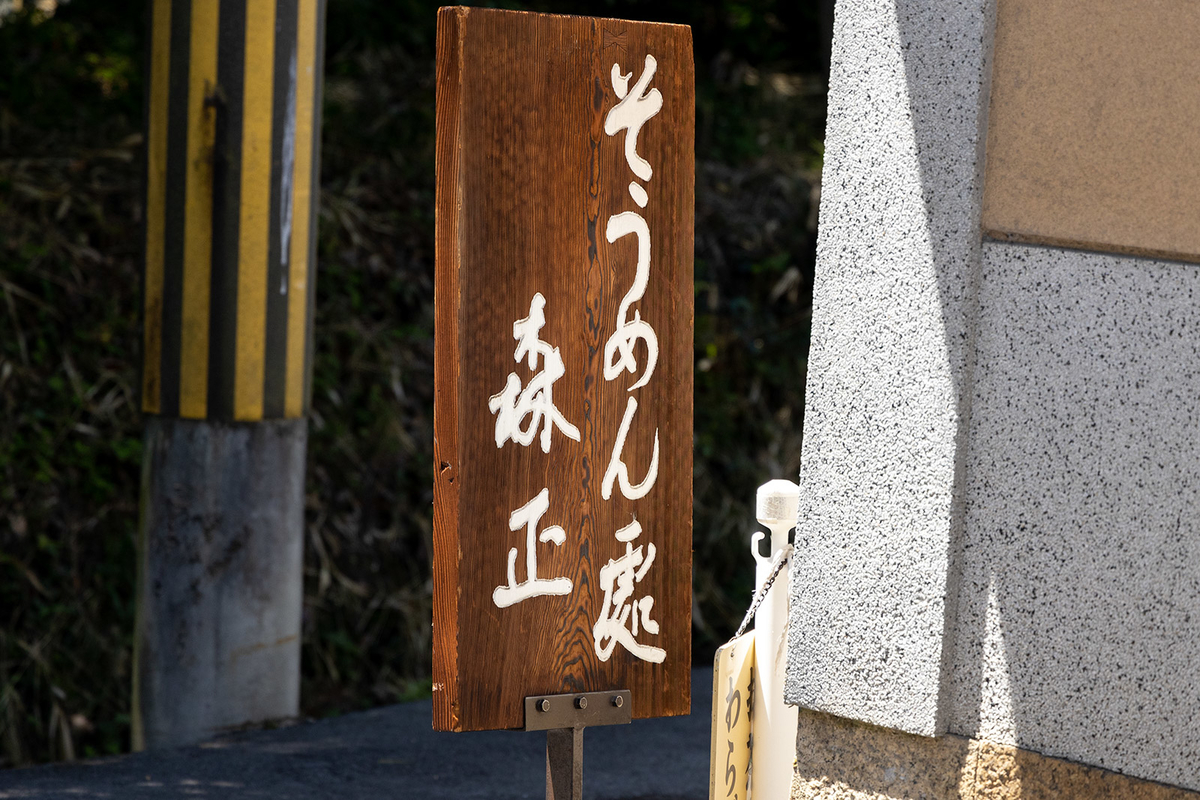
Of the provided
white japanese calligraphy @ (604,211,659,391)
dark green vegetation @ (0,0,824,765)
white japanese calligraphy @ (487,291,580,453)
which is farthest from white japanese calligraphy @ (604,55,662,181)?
dark green vegetation @ (0,0,824,765)

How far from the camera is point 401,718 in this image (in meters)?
4.83

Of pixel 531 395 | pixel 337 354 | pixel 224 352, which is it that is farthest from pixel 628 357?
pixel 337 354

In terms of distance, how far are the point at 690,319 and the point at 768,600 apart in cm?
69

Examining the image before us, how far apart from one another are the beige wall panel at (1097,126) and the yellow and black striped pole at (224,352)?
2.62 m

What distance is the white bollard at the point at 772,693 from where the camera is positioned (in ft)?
9.23

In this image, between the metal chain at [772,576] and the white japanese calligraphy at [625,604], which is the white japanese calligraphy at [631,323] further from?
the metal chain at [772,576]

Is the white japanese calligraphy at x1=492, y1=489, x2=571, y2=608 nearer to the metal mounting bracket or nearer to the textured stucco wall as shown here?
the metal mounting bracket

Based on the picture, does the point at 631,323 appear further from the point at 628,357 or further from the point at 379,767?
the point at 379,767

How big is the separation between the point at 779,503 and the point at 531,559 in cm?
69

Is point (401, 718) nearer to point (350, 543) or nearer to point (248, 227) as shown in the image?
point (350, 543)

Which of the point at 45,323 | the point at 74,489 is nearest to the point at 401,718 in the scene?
the point at 74,489

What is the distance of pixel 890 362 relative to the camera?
250 centimetres

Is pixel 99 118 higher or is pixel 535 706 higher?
pixel 99 118

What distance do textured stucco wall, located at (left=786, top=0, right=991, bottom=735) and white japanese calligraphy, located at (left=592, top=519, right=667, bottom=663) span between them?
1.06ft
